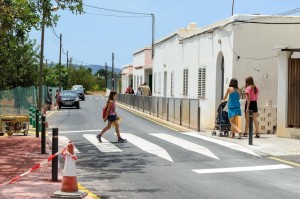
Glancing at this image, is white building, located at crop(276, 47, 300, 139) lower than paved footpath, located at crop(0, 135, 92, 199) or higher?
higher

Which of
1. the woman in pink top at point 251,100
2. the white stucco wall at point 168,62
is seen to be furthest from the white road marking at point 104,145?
the white stucco wall at point 168,62

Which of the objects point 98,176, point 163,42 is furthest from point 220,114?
point 163,42

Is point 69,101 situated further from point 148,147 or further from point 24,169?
point 24,169

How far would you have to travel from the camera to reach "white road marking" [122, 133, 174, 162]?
13.2 metres

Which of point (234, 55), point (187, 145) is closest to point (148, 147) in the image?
point (187, 145)

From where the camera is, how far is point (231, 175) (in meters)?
10.4

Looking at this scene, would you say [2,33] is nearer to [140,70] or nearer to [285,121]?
[285,121]

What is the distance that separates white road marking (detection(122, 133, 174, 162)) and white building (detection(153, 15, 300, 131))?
19.4 ft

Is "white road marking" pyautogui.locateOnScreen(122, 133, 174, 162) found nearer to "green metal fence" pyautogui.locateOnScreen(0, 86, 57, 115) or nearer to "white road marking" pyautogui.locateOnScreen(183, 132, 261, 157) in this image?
"white road marking" pyautogui.locateOnScreen(183, 132, 261, 157)

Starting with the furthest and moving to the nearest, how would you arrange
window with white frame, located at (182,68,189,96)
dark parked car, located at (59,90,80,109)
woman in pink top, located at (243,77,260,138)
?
dark parked car, located at (59,90,80,109) → window with white frame, located at (182,68,189,96) → woman in pink top, located at (243,77,260,138)

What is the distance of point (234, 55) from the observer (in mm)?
20844

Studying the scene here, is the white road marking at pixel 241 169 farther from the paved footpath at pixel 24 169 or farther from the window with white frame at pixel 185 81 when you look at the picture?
the window with white frame at pixel 185 81

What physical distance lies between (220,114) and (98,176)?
7.85 metres

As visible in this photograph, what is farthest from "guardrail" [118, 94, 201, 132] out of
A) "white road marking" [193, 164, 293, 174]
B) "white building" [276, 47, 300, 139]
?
"white road marking" [193, 164, 293, 174]
